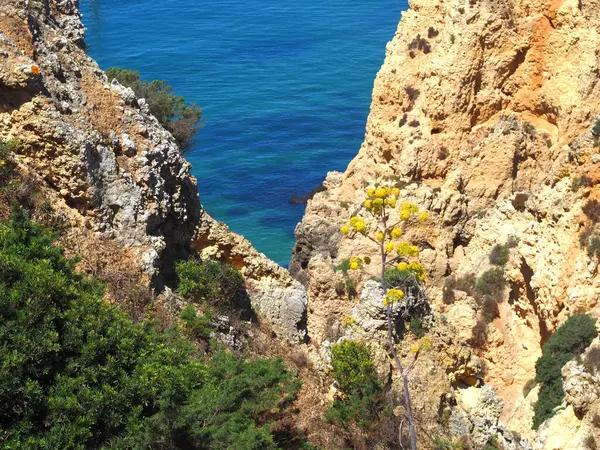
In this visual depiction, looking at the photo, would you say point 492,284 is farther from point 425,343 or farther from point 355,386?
point 355,386

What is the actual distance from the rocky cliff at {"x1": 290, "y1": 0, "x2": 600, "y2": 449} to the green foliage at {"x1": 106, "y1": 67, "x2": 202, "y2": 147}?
21.1 ft

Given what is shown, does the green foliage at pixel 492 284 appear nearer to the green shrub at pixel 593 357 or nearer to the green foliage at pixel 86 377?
the green shrub at pixel 593 357

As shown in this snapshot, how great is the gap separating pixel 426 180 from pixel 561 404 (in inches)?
509

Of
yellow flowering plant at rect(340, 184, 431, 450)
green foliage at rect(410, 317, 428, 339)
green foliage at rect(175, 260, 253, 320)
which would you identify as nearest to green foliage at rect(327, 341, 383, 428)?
yellow flowering plant at rect(340, 184, 431, 450)

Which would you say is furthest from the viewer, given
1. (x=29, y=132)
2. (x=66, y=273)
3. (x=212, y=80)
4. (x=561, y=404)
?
(x=212, y=80)

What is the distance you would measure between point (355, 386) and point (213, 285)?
3.89 m

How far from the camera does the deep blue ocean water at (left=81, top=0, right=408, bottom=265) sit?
47812 mm

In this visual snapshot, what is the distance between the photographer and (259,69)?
2489 inches

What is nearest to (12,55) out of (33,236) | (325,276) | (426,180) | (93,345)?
(33,236)

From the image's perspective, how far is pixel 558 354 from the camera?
74.3ft

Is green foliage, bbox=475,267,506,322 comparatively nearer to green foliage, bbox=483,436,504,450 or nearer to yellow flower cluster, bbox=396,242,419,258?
green foliage, bbox=483,436,504,450

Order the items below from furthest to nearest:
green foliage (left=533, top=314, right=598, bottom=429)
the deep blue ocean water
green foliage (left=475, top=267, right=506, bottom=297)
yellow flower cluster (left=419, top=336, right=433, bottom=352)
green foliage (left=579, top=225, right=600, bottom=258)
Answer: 1. the deep blue ocean water
2. green foliage (left=475, top=267, right=506, bottom=297)
3. green foliage (left=579, top=225, right=600, bottom=258)
4. green foliage (left=533, top=314, right=598, bottom=429)
5. yellow flower cluster (left=419, top=336, right=433, bottom=352)

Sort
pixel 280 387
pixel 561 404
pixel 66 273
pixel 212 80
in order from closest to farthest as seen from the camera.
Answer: pixel 66 273
pixel 280 387
pixel 561 404
pixel 212 80

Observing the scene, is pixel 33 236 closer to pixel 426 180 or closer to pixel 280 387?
pixel 280 387
